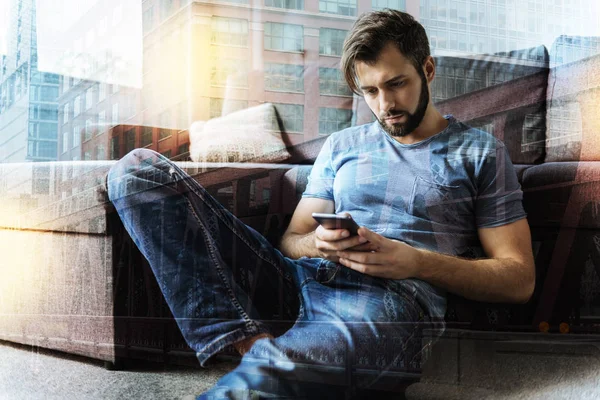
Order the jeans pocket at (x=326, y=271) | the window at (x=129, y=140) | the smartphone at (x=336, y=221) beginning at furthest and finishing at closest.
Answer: the window at (x=129, y=140) → the jeans pocket at (x=326, y=271) → the smartphone at (x=336, y=221)

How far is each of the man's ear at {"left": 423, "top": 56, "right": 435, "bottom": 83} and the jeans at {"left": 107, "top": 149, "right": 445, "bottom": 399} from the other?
13.2 inches

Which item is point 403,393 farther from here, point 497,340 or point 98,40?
point 98,40

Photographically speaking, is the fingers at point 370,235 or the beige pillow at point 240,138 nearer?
the fingers at point 370,235

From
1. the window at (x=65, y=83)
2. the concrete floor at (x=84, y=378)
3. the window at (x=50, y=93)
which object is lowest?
the concrete floor at (x=84, y=378)

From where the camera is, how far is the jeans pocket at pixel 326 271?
846 millimetres

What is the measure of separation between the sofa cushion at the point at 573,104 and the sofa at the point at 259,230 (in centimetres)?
1

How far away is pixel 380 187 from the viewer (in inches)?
36.1

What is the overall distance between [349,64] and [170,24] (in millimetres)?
325

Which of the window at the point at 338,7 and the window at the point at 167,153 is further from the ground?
the window at the point at 338,7

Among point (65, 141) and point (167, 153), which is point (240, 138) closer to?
point (167, 153)

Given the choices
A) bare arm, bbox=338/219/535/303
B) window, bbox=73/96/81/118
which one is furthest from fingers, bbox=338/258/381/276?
window, bbox=73/96/81/118

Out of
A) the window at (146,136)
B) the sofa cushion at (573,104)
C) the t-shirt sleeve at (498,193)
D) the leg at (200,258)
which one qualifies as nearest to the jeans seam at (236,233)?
the leg at (200,258)

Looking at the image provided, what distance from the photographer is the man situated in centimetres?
79

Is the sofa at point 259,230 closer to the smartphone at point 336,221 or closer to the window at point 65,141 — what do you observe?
the window at point 65,141
